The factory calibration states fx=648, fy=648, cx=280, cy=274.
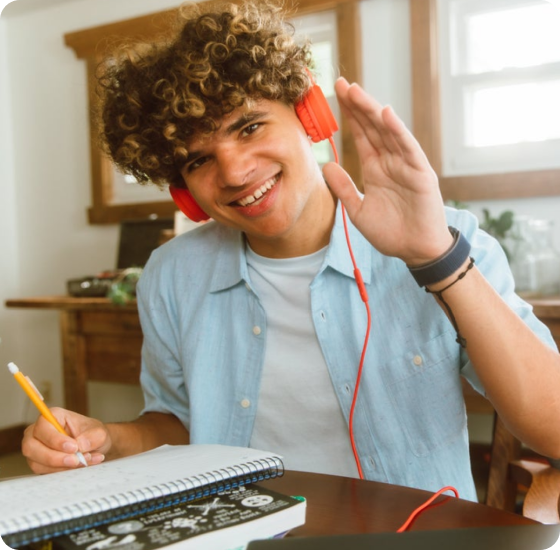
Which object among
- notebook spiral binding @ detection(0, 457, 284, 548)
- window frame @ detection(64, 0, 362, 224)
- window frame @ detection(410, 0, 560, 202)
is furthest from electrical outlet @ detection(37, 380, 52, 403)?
notebook spiral binding @ detection(0, 457, 284, 548)

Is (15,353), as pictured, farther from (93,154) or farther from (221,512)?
(221,512)

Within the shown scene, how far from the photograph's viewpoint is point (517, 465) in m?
1.15

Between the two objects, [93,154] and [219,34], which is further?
[93,154]

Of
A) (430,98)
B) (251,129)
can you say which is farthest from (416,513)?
(430,98)

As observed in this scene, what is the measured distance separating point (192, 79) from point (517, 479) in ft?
2.94

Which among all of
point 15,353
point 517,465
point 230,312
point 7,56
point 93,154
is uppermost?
point 7,56

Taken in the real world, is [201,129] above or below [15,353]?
above

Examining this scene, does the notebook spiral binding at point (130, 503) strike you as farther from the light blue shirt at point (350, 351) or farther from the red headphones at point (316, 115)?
the red headphones at point (316, 115)

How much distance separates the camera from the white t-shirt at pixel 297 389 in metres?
1.10

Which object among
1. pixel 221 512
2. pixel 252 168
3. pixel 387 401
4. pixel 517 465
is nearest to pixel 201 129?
pixel 252 168

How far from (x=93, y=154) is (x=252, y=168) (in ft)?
8.14

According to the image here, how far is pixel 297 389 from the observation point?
1126 millimetres

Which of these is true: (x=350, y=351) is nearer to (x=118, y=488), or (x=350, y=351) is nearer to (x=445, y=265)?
(x=445, y=265)

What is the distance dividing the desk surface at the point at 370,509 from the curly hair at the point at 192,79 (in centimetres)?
59
